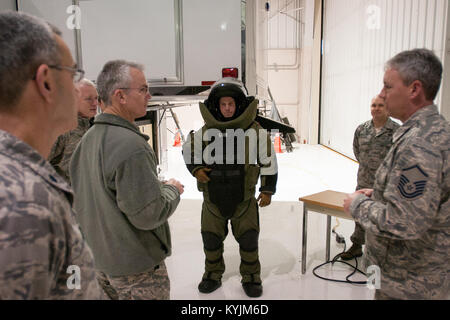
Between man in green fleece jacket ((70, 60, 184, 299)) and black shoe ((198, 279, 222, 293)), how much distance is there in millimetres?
1124

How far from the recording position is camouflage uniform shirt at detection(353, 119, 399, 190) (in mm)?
3016

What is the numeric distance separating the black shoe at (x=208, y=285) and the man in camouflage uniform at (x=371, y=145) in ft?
4.55

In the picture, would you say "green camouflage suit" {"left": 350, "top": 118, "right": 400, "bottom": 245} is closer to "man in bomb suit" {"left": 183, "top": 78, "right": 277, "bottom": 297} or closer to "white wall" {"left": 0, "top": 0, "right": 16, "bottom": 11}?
"man in bomb suit" {"left": 183, "top": 78, "right": 277, "bottom": 297}

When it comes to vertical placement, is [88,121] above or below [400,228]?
above

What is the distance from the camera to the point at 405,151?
134 centimetres

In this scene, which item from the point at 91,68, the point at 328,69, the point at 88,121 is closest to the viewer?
the point at 88,121

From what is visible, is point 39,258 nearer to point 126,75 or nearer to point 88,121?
point 126,75

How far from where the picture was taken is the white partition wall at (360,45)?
15.7 feet

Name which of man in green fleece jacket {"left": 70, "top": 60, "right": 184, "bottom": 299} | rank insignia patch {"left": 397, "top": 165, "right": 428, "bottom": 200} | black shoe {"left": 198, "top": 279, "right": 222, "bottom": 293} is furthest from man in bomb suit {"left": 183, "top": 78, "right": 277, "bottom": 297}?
rank insignia patch {"left": 397, "top": 165, "right": 428, "bottom": 200}

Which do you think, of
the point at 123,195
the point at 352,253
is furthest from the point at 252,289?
the point at 123,195

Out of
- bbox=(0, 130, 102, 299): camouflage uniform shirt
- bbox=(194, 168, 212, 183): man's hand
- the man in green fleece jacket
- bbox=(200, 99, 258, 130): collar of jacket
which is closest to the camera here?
bbox=(0, 130, 102, 299): camouflage uniform shirt

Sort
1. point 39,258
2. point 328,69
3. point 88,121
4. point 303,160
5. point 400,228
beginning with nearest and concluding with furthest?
point 39,258
point 400,228
point 88,121
point 303,160
point 328,69

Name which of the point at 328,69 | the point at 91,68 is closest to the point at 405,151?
the point at 91,68

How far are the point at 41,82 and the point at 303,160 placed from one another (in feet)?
28.6
